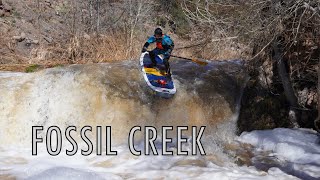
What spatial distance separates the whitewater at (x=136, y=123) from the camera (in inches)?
161

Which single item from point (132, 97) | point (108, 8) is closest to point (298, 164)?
point (132, 97)

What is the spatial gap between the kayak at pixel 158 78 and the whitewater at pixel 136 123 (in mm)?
97

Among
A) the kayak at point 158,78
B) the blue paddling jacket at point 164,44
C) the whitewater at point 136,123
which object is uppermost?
the blue paddling jacket at point 164,44

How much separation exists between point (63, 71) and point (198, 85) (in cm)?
192

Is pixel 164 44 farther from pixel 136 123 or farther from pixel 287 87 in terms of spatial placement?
pixel 287 87

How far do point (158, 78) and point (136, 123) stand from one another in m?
0.85

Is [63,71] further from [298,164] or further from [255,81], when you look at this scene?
[298,164]

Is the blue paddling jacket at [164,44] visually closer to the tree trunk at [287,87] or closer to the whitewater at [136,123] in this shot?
the whitewater at [136,123]

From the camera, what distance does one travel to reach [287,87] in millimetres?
5441

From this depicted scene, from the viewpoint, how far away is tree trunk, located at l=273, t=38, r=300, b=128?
5.11 meters

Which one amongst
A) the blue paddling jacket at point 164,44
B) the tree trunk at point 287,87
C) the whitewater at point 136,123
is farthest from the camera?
the blue paddling jacket at point 164,44

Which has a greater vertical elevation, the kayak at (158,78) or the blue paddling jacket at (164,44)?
the blue paddling jacket at (164,44)

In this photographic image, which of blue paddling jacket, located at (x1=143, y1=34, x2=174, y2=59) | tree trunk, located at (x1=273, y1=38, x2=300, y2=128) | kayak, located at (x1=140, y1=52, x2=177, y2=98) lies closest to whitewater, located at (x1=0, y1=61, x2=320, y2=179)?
kayak, located at (x1=140, y1=52, x2=177, y2=98)

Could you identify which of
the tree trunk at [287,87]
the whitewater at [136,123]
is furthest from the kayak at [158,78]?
the tree trunk at [287,87]
